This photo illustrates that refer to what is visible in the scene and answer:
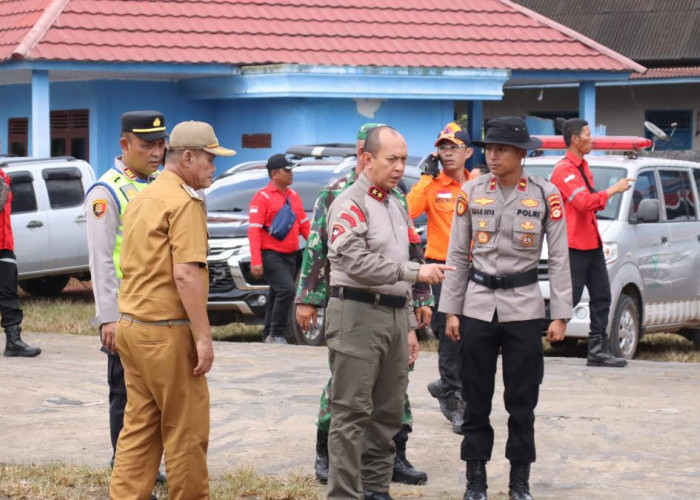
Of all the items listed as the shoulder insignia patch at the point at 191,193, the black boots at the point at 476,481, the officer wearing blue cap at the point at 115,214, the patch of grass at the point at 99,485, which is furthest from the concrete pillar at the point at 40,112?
the shoulder insignia patch at the point at 191,193

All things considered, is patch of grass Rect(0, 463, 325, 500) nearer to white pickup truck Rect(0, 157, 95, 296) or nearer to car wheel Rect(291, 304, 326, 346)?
car wheel Rect(291, 304, 326, 346)

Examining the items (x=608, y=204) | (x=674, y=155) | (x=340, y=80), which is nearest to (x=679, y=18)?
(x=674, y=155)

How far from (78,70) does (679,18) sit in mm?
13804

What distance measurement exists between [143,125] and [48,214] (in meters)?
10.1

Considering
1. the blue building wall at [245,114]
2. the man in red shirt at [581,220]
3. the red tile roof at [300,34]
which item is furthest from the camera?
the blue building wall at [245,114]

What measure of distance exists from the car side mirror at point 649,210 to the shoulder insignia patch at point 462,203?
5146mm

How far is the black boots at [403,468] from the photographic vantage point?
7.15 metres

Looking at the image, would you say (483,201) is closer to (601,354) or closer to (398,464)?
(398,464)

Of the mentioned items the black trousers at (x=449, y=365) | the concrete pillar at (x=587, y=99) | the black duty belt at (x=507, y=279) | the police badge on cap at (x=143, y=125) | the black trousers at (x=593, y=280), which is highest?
the concrete pillar at (x=587, y=99)

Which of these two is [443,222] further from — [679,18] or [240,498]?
[679,18]

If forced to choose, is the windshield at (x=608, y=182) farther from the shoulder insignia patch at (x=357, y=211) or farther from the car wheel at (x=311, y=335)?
the shoulder insignia patch at (x=357, y=211)

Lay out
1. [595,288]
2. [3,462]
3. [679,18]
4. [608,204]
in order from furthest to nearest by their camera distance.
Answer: [679,18] → [608,204] → [595,288] → [3,462]

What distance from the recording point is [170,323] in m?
5.92

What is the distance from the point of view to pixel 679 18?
27344 mm
